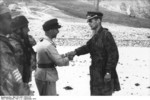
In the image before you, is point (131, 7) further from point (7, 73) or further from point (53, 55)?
point (7, 73)

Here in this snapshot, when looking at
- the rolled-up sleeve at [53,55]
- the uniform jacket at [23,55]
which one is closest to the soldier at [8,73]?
the uniform jacket at [23,55]

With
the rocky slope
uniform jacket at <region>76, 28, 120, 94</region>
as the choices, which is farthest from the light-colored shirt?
the rocky slope

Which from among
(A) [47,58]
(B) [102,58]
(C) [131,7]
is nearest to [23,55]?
(A) [47,58]

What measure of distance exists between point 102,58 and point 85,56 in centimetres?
744

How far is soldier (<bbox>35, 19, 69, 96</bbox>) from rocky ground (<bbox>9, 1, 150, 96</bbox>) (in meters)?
2.74

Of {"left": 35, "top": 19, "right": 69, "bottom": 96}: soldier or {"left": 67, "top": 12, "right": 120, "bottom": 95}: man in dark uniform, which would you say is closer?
{"left": 35, "top": 19, "right": 69, "bottom": 96}: soldier

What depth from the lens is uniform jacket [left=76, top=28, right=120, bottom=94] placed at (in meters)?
5.30

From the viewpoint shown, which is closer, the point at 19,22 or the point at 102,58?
the point at 19,22

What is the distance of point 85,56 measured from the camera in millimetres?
12820

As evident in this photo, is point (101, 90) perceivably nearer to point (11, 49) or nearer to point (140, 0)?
point (11, 49)

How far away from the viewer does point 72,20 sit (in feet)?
79.9

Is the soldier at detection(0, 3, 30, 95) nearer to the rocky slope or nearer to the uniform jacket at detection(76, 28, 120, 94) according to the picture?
the uniform jacket at detection(76, 28, 120, 94)

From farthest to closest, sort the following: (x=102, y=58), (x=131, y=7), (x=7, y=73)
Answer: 1. (x=131, y=7)
2. (x=102, y=58)
3. (x=7, y=73)

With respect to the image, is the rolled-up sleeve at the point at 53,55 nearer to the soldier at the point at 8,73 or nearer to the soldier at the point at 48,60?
the soldier at the point at 48,60
